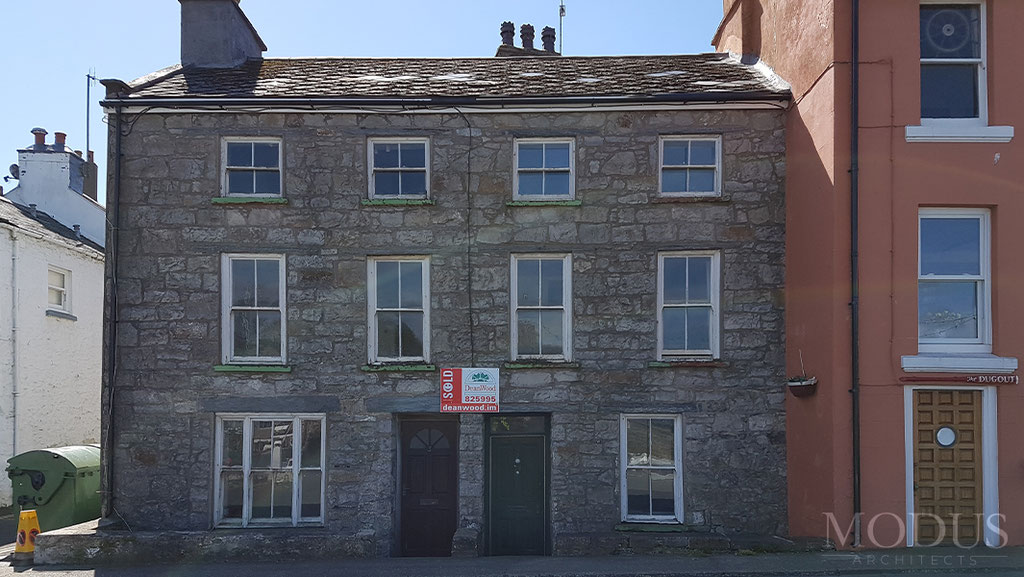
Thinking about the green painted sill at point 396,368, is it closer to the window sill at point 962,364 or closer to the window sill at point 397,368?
the window sill at point 397,368

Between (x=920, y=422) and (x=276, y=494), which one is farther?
(x=276, y=494)

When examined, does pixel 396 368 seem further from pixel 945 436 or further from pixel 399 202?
pixel 945 436

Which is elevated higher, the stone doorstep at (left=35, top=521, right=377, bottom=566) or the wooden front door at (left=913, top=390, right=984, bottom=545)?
the wooden front door at (left=913, top=390, right=984, bottom=545)

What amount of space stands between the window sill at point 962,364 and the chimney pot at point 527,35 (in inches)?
397

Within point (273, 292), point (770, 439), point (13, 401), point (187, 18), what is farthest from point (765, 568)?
point (13, 401)

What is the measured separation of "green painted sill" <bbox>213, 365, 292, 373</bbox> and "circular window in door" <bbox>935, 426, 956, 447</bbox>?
352 inches

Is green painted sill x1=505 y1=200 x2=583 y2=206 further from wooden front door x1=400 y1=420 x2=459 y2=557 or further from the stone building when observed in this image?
wooden front door x1=400 y1=420 x2=459 y2=557

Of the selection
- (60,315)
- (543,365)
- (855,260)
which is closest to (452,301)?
(543,365)

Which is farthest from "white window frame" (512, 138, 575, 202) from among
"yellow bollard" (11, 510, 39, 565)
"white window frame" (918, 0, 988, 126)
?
"yellow bollard" (11, 510, 39, 565)

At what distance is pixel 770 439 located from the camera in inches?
477

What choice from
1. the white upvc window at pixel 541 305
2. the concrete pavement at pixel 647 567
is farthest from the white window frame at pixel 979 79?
the concrete pavement at pixel 647 567

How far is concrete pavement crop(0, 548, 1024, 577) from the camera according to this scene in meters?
9.89

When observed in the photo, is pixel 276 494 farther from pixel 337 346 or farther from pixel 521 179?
pixel 521 179

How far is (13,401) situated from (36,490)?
4.97 m
